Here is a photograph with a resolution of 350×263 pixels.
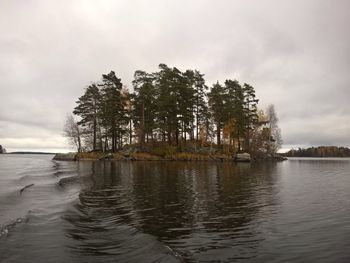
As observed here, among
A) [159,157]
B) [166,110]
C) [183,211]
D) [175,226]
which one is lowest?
[175,226]

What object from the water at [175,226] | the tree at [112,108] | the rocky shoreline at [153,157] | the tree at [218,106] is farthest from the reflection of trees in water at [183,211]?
the tree at [218,106]

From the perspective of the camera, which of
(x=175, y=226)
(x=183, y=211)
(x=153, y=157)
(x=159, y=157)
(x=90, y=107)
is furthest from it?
(x=90, y=107)

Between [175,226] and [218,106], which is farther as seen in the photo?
[218,106]

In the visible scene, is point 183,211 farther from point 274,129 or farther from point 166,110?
point 274,129

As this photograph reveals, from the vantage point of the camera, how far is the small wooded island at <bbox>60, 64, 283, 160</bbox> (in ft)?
220

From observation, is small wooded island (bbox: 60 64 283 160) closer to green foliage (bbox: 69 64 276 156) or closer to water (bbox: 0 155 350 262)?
green foliage (bbox: 69 64 276 156)

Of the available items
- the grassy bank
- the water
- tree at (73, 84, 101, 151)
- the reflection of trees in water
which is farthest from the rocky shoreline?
the water

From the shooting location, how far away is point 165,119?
6812cm

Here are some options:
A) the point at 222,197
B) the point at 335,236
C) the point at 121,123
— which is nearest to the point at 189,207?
the point at 222,197

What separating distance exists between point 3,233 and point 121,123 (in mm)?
60390

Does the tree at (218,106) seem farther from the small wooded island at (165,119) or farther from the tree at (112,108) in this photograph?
the tree at (112,108)

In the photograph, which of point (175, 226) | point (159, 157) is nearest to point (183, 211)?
point (175, 226)

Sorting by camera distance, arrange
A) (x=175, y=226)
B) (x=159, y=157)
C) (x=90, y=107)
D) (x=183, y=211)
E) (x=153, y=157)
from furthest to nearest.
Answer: (x=90, y=107) < (x=159, y=157) < (x=153, y=157) < (x=183, y=211) < (x=175, y=226)

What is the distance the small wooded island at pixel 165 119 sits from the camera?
67.0 m
